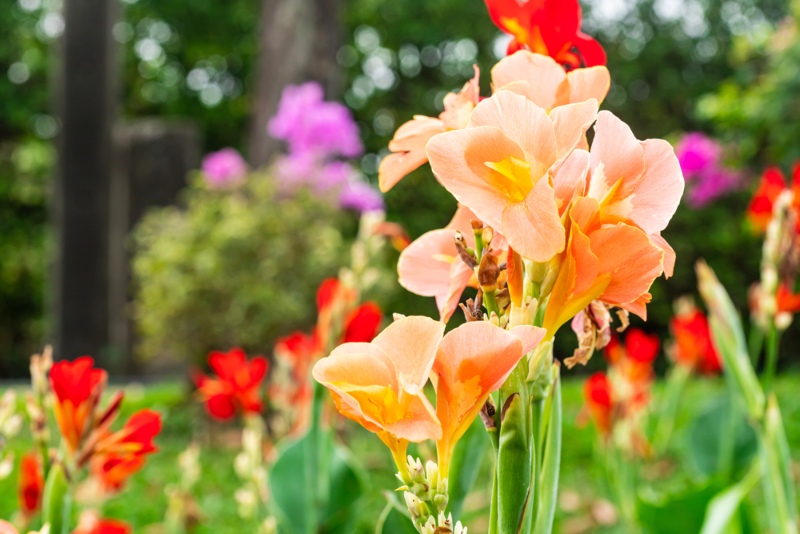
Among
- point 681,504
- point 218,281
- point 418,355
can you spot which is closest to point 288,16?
point 218,281

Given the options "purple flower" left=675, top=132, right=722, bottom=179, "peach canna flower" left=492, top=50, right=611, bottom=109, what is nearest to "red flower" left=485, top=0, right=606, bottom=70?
"peach canna flower" left=492, top=50, right=611, bottom=109

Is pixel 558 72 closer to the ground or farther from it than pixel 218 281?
farther from it

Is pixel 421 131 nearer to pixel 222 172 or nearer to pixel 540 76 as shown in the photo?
pixel 540 76

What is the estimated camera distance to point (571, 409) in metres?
3.90

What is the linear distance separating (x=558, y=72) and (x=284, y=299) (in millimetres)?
3255

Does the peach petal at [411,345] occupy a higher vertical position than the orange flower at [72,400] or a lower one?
higher

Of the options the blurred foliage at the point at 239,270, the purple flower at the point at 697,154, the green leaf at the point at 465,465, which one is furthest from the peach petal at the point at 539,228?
the purple flower at the point at 697,154

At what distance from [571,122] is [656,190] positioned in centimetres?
5

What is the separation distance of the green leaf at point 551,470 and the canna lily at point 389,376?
0.34 ft

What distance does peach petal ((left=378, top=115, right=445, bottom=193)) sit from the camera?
0.45 metres

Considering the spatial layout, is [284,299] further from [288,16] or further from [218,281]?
[288,16]

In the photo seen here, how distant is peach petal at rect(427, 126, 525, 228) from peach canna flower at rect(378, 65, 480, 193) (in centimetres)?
9

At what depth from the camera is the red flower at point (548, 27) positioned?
450 millimetres

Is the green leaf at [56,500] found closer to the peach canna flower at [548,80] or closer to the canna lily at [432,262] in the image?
the canna lily at [432,262]
